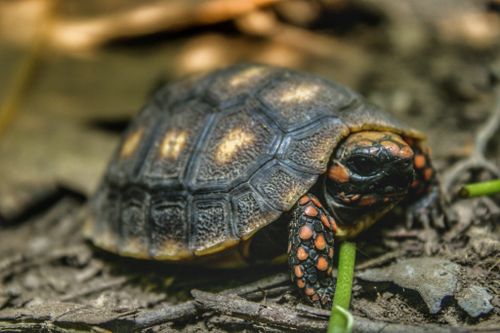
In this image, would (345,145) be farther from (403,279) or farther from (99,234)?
(99,234)

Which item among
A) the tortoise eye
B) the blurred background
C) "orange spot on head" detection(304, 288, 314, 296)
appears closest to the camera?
"orange spot on head" detection(304, 288, 314, 296)

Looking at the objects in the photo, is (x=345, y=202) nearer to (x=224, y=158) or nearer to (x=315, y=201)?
(x=315, y=201)

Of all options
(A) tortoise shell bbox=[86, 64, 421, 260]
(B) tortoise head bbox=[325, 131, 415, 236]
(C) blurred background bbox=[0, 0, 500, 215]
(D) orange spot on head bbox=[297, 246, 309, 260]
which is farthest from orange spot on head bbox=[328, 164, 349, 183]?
(C) blurred background bbox=[0, 0, 500, 215]

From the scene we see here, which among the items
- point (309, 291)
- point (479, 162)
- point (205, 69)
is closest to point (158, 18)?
point (205, 69)

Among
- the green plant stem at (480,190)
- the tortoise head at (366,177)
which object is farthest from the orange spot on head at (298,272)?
the green plant stem at (480,190)

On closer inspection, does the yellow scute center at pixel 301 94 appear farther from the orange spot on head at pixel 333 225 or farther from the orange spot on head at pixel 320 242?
the orange spot on head at pixel 320 242

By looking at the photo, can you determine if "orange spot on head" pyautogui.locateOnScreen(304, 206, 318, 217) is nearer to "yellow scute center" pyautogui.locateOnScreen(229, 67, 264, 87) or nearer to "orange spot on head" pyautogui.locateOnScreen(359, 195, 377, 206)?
"orange spot on head" pyautogui.locateOnScreen(359, 195, 377, 206)

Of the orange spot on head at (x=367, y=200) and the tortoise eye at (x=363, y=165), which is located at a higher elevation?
the tortoise eye at (x=363, y=165)

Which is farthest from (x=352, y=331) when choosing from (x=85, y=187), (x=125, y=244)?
(x=85, y=187)
